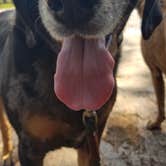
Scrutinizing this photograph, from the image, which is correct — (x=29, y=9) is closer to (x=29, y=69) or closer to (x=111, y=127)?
(x=29, y=69)

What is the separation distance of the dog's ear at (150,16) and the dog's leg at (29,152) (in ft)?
3.01

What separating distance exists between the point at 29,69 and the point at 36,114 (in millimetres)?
253

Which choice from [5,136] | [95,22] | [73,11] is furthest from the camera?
[5,136]

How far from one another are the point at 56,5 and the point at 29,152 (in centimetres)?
113

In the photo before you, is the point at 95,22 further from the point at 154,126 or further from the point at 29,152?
the point at 154,126

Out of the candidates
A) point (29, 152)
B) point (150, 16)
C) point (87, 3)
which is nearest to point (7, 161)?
point (29, 152)

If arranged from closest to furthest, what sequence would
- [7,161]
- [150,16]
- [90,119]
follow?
[90,119] < [150,16] < [7,161]

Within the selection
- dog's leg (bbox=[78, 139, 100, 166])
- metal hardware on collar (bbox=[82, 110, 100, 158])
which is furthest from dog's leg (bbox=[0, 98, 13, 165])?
metal hardware on collar (bbox=[82, 110, 100, 158])

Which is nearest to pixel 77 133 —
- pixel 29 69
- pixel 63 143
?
pixel 63 143

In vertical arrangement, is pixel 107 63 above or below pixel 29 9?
below

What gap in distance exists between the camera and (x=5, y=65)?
2.66m

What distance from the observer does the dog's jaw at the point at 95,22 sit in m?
1.85

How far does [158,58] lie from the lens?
3812 mm

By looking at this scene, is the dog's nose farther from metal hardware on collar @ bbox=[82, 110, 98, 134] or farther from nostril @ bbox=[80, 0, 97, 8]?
metal hardware on collar @ bbox=[82, 110, 98, 134]
